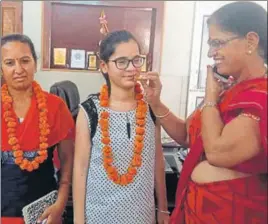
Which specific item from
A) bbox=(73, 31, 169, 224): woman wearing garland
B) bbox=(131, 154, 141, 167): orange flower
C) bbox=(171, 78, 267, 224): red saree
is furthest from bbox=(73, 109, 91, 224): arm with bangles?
bbox=(171, 78, 267, 224): red saree

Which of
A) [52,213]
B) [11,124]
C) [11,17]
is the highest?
[11,17]

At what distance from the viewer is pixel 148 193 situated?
2.85 feet

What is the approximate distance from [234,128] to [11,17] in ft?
1.65

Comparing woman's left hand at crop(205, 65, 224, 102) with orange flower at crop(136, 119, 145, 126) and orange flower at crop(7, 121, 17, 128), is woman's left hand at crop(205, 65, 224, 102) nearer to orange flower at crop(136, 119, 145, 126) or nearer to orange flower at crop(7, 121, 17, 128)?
orange flower at crop(136, 119, 145, 126)

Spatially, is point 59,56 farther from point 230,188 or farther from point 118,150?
point 230,188

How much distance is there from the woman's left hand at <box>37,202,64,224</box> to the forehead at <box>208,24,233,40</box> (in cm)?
52

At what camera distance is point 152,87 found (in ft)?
2.60

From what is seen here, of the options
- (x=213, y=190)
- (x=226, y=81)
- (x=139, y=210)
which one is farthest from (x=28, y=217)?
(x=226, y=81)

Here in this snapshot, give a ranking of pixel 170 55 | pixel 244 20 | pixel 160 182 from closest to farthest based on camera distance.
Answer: pixel 244 20
pixel 170 55
pixel 160 182

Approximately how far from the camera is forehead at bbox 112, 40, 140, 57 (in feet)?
2.54

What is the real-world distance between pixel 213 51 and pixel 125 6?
0.68 feet

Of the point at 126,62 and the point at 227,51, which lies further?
the point at 126,62

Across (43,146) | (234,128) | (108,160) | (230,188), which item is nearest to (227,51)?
(234,128)

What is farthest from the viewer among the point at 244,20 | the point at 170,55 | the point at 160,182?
the point at 160,182
